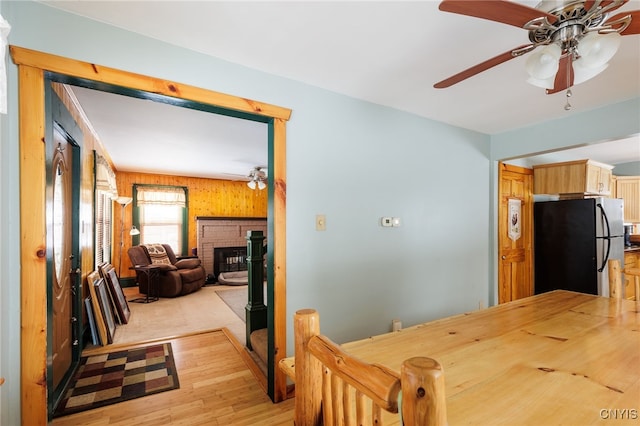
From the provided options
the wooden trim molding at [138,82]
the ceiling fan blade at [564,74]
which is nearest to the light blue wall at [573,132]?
the ceiling fan blade at [564,74]

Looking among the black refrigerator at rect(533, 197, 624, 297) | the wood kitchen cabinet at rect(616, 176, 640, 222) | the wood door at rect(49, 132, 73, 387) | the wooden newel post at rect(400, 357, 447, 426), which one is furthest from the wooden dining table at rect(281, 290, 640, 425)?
the wood kitchen cabinet at rect(616, 176, 640, 222)

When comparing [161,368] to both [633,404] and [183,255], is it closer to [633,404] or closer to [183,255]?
[633,404]

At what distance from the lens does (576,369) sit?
0.98 meters

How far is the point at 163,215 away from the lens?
21.2 ft

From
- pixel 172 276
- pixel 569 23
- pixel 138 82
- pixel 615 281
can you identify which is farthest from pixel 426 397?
pixel 172 276

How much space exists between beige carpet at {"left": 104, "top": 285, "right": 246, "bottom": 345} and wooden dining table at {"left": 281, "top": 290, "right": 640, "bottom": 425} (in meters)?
2.54

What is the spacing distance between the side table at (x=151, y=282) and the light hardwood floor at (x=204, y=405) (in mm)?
2726

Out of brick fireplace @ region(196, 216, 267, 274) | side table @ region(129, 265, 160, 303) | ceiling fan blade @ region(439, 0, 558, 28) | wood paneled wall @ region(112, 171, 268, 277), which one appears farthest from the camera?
brick fireplace @ region(196, 216, 267, 274)

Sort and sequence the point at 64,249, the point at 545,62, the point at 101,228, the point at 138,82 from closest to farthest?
the point at 545,62 < the point at 138,82 < the point at 64,249 < the point at 101,228

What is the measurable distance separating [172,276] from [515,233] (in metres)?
5.44

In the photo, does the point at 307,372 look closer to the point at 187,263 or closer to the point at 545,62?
the point at 545,62

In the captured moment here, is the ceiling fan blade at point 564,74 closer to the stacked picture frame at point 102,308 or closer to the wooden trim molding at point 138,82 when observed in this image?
the wooden trim molding at point 138,82

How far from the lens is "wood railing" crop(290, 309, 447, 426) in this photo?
0.43m

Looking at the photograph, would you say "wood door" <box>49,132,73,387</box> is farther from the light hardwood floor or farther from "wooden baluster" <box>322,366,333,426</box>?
"wooden baluster" <box>322,366,333,426</box>
